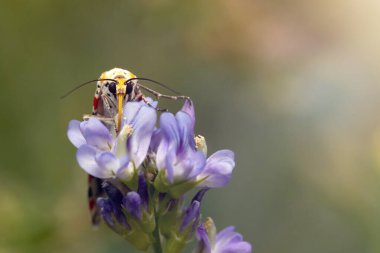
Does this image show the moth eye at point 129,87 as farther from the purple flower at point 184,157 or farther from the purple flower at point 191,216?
the purple flower at point 191,216

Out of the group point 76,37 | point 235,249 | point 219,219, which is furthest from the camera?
point 76,37

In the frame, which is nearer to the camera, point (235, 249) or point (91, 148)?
point (91, 148)

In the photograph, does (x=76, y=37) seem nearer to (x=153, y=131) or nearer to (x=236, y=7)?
(x=236, y=7)

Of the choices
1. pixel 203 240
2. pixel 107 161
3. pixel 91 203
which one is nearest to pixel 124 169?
pixel 107 161

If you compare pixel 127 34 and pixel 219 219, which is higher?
pixel 127 34

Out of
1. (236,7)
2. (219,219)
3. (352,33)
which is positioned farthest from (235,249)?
(352,33)

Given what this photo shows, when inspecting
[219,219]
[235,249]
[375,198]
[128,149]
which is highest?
[128,149]

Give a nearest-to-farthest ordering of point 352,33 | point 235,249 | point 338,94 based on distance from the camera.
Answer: point 235,249 → point 338,94 → point 352,33

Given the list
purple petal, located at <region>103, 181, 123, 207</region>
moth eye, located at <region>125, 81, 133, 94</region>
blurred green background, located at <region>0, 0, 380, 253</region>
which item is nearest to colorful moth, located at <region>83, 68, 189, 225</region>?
moth eye, located at <region>125, 81, 133, 94</region>

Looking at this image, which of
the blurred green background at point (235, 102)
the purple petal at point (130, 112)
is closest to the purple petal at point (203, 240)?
the purple petal at point (130, 112)
